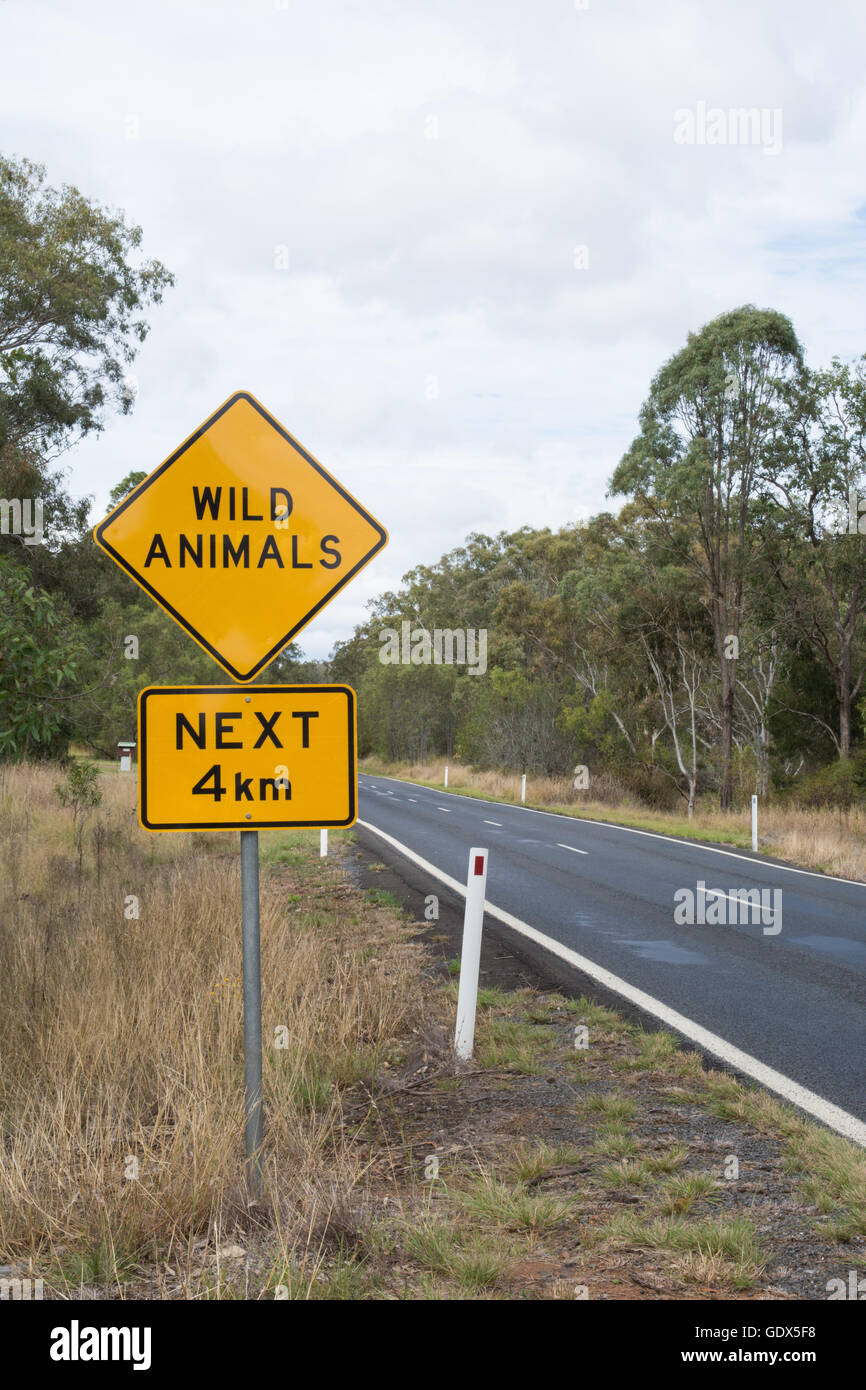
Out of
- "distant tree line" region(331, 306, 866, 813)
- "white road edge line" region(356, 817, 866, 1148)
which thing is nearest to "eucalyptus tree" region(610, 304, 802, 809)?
"distant tree line" region(331, 306, 866, 813)

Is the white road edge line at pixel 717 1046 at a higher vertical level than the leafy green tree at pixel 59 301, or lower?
lower

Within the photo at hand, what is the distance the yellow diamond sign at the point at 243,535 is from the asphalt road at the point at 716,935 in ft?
10.7

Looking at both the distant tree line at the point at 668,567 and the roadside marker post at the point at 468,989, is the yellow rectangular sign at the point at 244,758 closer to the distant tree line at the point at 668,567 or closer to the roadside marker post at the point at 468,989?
the roadside marker post at the point at 468,989

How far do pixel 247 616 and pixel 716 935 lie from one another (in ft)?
23.0

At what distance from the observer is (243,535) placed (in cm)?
403

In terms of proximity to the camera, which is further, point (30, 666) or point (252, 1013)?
point (30, 666)

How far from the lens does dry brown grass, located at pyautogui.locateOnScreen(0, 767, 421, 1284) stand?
357 centimetres

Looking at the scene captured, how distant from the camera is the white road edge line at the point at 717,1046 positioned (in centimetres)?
498

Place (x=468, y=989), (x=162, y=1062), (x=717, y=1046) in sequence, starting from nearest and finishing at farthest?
1. (x=162, y=1062)
2. (x=468, y=989)
3. (x=717, y=1046)

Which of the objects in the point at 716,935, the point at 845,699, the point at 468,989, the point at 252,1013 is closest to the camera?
the point at 252,1013

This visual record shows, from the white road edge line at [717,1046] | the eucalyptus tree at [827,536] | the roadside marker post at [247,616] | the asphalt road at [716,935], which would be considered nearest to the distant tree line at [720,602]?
the eucalyptus tree at [827,536]

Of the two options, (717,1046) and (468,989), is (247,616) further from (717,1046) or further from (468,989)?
(717,1046)

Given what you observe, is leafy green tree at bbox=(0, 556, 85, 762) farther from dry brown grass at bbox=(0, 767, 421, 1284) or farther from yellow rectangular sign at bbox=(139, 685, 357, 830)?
yellow rectangular sign at bbox=(139, 685, 357, 830)

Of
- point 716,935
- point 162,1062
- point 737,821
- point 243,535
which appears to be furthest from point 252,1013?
point 737,821
